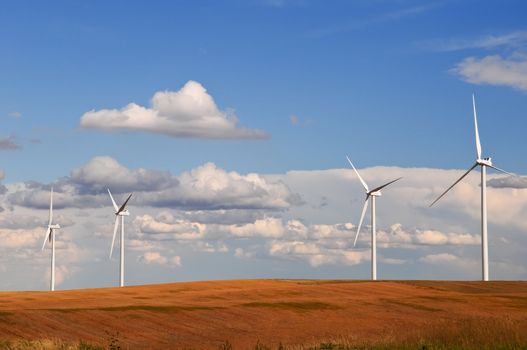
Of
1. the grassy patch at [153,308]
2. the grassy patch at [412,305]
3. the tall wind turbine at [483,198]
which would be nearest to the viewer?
the grassy patch at [153,308]

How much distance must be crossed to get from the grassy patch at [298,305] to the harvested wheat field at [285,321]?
84 millimetres

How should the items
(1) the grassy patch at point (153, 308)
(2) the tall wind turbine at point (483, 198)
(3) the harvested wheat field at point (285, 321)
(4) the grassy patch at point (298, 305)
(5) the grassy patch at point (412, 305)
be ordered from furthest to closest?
(2) the tall wind turbine at point (483, 198), (5) the grassy patch at point (412, 305), (4) the grassy patch at point (298, 305), (1) the grassy patch at point (153, 308), (3) the harvested wheat field at point (285, 321)

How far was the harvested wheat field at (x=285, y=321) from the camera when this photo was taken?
37.1m

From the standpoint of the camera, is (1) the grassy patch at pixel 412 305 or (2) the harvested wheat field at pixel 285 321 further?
(1) the grassy patch at pixel 412 305

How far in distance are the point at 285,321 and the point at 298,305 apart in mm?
11356

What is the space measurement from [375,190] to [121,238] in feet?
132

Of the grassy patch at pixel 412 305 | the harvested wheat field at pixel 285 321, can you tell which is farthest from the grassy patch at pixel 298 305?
the grassy patch at pixel 412 305

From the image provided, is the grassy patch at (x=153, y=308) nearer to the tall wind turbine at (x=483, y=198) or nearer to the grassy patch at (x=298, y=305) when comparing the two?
the grassy patch at (x=298, y=305)

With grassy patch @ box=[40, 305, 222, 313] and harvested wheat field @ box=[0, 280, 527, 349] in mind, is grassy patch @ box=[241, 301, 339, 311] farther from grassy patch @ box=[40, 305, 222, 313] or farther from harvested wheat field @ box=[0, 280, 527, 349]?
grassy patch @ box=[40, 305, 222, 313]

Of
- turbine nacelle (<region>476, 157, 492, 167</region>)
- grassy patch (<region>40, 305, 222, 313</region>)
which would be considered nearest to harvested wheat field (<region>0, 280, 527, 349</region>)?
grassy patch (<region>40, 305, 222, 313</region>)

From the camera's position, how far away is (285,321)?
6050 cm

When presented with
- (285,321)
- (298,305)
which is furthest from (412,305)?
(285,321)

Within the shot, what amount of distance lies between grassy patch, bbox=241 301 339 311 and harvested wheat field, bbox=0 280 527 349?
84 millimetres

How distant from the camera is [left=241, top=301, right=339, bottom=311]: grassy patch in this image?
69.6 meters
